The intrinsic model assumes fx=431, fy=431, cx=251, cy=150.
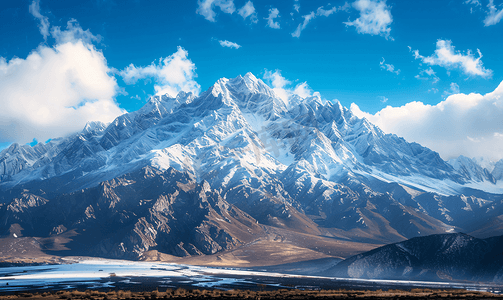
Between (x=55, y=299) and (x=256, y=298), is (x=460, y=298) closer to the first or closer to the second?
(x=256, y=298)

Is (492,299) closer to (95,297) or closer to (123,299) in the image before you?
(123,299)

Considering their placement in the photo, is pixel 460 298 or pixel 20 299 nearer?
pixel 20 299

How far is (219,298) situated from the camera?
115188 millimetres

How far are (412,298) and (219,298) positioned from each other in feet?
175

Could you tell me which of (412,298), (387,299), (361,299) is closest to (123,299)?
(361,299)

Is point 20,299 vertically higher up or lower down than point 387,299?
higher up

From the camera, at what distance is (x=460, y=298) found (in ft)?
397

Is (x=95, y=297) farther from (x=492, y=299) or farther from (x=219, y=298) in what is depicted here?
(x=492, y=299)

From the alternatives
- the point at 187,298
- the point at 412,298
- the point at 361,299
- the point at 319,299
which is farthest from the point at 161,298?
the point at 412,298

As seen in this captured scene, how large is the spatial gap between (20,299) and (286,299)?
6858 centimetres

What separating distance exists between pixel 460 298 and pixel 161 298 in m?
83.0

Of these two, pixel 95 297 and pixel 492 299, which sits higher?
pixel 95 297

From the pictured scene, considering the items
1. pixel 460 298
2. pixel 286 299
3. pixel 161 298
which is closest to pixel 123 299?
pixel 161 298

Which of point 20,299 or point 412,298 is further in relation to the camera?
point 412,298
